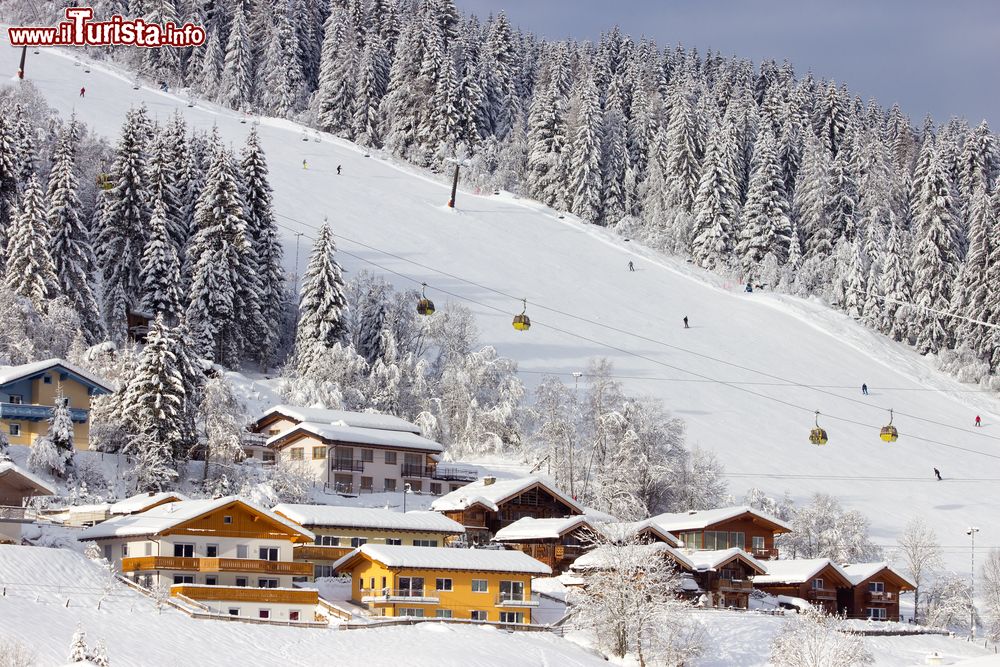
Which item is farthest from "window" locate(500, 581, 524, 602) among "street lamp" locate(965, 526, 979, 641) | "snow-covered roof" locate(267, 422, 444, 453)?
"street lamp" locate(965, 526, 979, 641)

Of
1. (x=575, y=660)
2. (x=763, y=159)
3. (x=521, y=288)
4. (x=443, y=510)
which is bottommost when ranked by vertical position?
(x=575, y=660)

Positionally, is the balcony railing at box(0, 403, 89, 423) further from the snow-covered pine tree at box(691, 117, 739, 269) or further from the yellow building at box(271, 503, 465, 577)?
the snow-covered pine tree at box(691, 117, 739, 269)

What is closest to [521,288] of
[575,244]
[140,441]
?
[575,244]

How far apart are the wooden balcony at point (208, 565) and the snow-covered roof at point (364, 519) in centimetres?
553

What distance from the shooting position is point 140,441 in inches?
2370

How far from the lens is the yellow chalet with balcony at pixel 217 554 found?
48.5m

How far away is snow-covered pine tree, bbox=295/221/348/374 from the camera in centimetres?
7869

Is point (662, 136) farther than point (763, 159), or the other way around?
point (662, 136)

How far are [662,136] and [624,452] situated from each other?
65.8 metres

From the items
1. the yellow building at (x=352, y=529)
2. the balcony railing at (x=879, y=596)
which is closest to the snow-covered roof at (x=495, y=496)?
the yellow building at (x=352, y=529)

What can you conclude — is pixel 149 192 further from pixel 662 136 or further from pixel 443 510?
pixel 662 136

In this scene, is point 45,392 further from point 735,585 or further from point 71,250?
point 735,585

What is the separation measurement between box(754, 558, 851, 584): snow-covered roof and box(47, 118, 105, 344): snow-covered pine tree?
3808 centimetres

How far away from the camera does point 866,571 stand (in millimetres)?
66062
